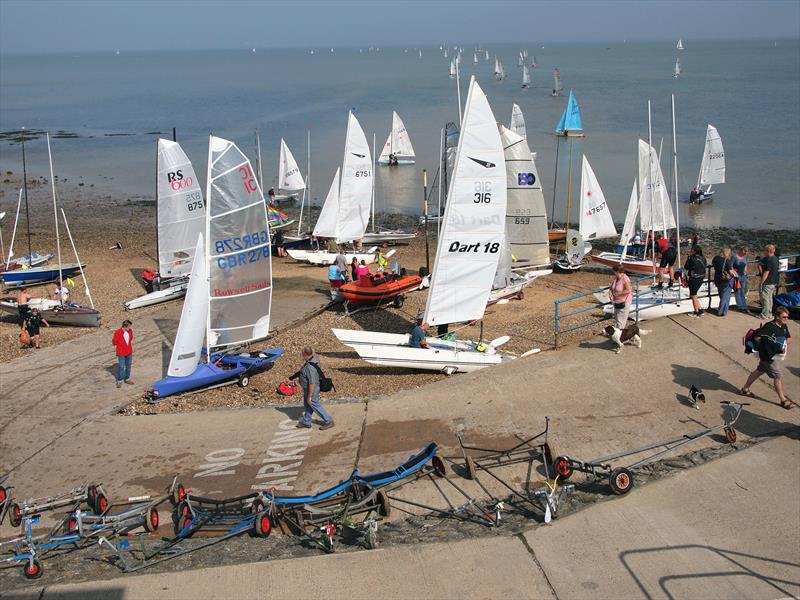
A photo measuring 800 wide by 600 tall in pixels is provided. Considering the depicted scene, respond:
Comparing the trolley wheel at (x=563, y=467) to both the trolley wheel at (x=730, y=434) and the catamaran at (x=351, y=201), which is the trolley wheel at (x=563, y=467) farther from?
the catamaran at (x=351, y=201)

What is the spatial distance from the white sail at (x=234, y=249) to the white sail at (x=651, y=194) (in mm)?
12378

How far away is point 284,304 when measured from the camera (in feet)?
66.5

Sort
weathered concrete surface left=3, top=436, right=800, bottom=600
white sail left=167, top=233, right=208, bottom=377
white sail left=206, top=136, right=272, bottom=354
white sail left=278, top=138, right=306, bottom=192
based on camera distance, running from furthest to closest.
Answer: white sail left=278, top=138, right=306, bottom=192 → white sail left=206, top=136, right=272, bottom=354 → white sail left=167, top=233, right=208, bottom=377 → weathered concrete surface left=3, top=436, right=800, bottom=600

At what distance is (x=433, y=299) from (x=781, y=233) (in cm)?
2374

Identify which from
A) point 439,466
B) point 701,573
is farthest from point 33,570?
point 701,573

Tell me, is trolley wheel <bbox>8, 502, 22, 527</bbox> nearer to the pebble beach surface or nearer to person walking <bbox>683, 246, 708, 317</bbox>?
the pebble beach surface

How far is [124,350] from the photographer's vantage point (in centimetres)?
1355

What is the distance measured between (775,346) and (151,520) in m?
8.28

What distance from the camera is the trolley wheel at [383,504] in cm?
827

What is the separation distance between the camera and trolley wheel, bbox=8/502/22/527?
8641 mm

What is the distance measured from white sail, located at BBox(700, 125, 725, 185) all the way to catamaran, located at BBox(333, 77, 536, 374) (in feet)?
91.3

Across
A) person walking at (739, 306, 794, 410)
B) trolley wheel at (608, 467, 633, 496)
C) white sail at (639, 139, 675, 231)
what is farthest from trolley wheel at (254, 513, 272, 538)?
white sail at (639, 139, 675, 231)

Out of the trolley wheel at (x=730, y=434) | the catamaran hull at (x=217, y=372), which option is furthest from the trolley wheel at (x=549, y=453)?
the catamaran hull at (x=217, y=372)

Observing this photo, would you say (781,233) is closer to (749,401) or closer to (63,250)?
(749,401)
